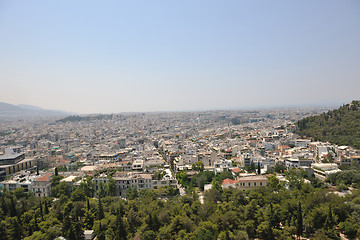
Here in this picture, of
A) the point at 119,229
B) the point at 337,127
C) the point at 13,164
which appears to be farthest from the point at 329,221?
the point at 13,164

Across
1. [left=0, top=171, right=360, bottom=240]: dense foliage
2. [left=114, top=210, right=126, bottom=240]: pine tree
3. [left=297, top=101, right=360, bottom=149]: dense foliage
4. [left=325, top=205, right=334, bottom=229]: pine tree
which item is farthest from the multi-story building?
[left=297, top=101, right=360, bottom=149]: dense foliage

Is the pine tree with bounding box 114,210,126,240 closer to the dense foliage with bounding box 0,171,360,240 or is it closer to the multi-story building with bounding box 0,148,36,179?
the dense foliage with bounding box 0,171,360,240

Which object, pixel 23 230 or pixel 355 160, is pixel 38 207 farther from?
pixel 355 160

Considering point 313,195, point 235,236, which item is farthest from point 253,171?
point 235,236

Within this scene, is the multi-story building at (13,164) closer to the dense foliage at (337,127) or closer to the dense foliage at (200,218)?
the dense foliage at (200,218)

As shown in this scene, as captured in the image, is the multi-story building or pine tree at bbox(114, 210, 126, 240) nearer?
pine tree at bbox(114, 210, 126, 240)

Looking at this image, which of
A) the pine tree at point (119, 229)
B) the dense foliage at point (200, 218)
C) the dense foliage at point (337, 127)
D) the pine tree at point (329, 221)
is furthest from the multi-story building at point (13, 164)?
the dense foliage at point (337, 127)

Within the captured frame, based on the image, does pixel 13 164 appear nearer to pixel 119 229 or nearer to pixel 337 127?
pixel 119 229
